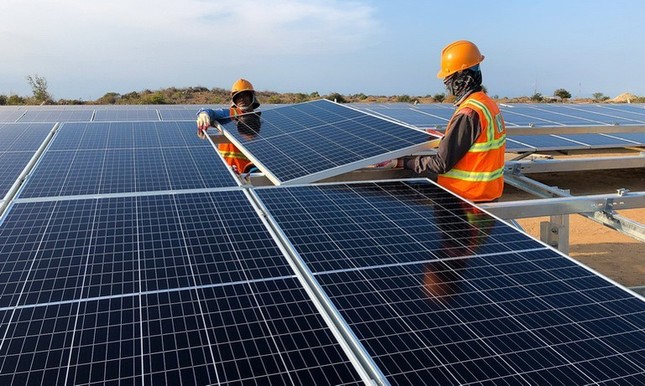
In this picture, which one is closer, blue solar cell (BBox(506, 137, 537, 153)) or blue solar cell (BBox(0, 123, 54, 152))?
blue solar cell (BBox(0, 123, 54, 152))

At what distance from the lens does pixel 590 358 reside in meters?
2.84

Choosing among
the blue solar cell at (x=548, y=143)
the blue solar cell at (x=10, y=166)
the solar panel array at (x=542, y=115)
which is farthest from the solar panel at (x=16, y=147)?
the blue solar cell at (x=548, y=143)

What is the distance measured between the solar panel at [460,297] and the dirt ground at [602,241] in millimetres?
2489

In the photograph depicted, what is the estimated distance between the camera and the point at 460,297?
344cm

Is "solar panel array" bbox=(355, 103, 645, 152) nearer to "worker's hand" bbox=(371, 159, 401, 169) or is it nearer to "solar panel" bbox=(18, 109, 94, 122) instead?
"worker's hand" bbox=(371, 159, 401, 169)

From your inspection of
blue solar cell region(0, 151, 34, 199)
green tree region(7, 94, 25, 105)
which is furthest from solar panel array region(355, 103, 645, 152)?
green tree region(7, 94, 25, 105)

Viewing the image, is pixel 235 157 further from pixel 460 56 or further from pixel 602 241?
pixel 602 241

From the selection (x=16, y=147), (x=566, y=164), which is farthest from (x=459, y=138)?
(x=16, y=147)

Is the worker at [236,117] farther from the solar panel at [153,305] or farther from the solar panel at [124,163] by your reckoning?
the solar panel at [153,305]

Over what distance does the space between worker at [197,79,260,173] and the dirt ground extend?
625cm

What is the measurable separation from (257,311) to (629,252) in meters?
10.4

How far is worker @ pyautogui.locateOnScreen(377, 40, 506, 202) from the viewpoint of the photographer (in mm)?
5559

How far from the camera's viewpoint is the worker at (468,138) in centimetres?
556

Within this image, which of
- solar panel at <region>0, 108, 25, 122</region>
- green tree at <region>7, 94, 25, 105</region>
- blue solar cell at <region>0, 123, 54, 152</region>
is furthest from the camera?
green tree at <region>7, 94, 25, 105</region>
